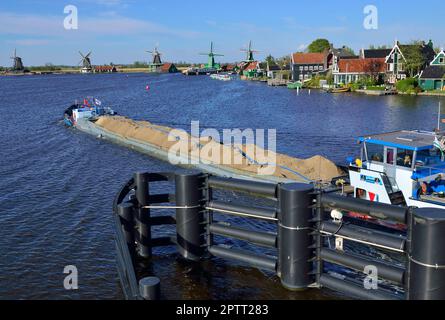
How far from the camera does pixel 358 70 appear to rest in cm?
12556

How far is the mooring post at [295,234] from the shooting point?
12.4 metres

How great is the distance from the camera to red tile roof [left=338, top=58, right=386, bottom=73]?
400 feet

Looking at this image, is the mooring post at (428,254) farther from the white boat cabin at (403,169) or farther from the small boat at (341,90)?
the small boat at (341,90)

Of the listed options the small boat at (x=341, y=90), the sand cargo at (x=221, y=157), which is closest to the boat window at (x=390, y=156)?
the sand cargo at (x=221, y=157)

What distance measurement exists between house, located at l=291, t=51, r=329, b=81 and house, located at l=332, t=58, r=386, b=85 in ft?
86.7

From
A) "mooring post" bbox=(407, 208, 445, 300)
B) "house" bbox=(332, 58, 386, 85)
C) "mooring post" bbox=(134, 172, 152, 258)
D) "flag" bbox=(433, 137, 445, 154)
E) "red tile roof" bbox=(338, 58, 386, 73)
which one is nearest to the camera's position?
"mooring post" bbox=(407, 208, 445, 300)

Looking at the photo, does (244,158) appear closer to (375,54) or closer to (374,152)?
(374,152)

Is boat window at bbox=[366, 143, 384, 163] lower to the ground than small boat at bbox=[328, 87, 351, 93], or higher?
lower

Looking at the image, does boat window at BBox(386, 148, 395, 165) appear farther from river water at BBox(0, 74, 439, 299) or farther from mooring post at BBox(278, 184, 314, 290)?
mooring post at BBox(278, 184, 314, 290)

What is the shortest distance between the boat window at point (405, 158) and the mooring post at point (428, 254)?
9313 millimetres

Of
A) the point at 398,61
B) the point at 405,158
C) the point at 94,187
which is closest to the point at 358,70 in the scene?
the point at 398,61

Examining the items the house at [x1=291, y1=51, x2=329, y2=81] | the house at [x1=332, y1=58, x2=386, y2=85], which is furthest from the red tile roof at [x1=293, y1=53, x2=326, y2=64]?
the house at [x1=332, y1=58, x2=386, y2=85]
